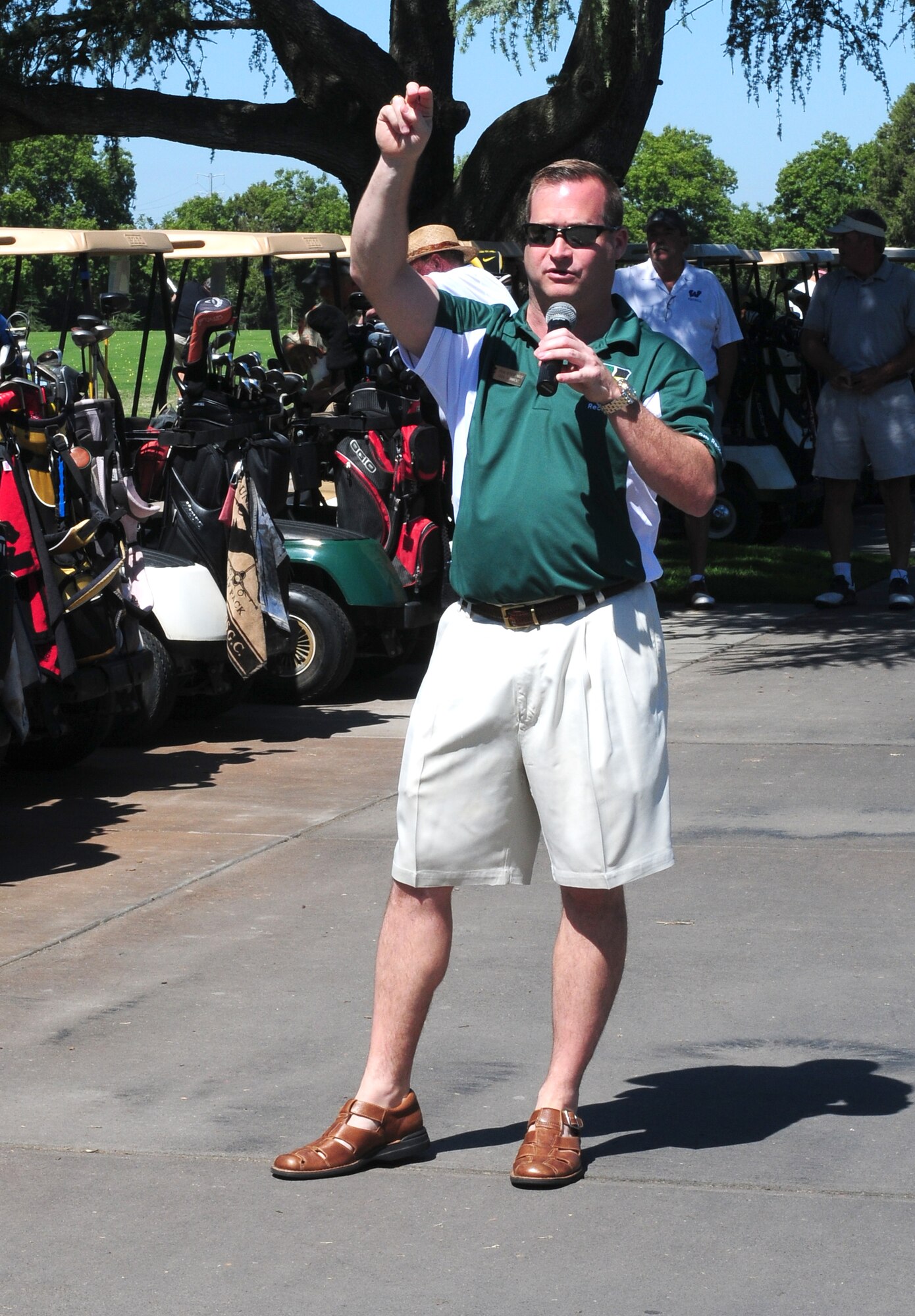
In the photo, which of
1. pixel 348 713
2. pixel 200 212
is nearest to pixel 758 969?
pixel 348 713

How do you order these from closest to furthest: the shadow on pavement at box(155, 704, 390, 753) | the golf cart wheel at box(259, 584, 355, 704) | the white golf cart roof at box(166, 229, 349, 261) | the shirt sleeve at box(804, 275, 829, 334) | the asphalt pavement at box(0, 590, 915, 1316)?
the asphalt pavement at box(0, 590, 915, 1316) < the shadow on pavement at box(155, 704, 390, 753) < the golf cart wheel at box(259, 584, 355, 704) < the shirt sleeve at box(804, 275, 829, 334) < the white golf cart roof at box(166, 229, 349, 261)

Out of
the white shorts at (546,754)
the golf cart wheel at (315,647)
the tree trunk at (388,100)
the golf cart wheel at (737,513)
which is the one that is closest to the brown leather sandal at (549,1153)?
the white shorts at (546,754)

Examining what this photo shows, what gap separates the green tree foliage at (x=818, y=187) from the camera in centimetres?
11925

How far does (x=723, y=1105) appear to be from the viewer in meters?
3.76

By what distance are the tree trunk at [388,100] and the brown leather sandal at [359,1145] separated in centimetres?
1192

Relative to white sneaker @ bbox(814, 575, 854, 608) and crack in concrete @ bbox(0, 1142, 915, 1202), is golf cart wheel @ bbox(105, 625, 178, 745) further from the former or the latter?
white sneaker @ bbox(814, 575, 854, 608)

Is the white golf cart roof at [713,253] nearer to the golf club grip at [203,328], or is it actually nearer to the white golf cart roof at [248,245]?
the white golf cart roof at [248,245]

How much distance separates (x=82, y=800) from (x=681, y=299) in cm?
530

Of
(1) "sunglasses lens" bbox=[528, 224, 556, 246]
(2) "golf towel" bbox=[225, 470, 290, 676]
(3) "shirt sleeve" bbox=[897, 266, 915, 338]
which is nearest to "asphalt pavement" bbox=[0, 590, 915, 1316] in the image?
(2) "golf towel" bbox=[225, 470, 290, 676]

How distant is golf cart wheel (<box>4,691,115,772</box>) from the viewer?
268 inches

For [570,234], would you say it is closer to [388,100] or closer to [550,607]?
[550,607]

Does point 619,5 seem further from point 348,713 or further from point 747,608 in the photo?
point 348,713

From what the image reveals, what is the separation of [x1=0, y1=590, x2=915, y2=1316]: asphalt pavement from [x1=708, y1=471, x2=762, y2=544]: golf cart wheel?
6.66m

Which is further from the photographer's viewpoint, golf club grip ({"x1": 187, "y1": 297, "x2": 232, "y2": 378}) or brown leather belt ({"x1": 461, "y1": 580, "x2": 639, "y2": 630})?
golf club grip ({"x1": 187, "y1": 297, "x2": 232, "y2": 378})
